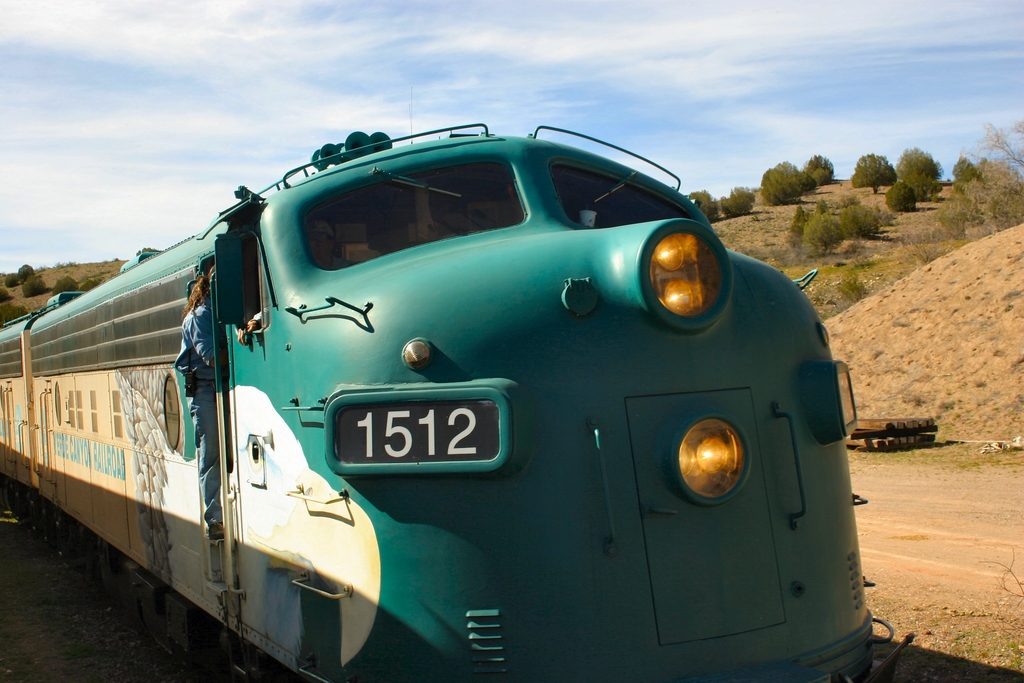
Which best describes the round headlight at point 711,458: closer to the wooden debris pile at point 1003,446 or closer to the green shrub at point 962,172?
the wooden debris pile at point 1003,446

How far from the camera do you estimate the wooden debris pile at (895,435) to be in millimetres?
16391

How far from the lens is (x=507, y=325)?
318cm

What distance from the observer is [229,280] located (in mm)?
4074

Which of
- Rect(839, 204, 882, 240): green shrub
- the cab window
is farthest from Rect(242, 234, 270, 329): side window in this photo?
Rect(839, 204, 882, 240): green shrub

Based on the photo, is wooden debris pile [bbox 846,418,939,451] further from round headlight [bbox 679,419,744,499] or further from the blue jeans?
round headlight [bbox 679,419,744,499]

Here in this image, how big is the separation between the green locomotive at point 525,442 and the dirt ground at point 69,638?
3.23m

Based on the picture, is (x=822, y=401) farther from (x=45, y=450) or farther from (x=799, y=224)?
(x=799, y=224)

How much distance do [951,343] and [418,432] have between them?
1976cm

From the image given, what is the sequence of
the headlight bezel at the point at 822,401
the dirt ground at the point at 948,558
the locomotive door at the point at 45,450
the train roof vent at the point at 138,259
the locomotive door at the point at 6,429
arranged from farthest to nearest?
the locomotive door at the point at 6,429, the locomotive door at the point at 45,450, the train roof vent at the point at 138,259, the dirt ground at the point at 948,558, the headlight bezel at the point at 822,401

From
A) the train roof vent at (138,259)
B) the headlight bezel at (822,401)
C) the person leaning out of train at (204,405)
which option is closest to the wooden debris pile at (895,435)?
the train roof vent at (138,259)

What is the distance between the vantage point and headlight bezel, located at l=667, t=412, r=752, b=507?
10.3 feet

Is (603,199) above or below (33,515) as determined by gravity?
above

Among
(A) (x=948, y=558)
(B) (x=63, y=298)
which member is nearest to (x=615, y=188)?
(A) (x=948, y=558)

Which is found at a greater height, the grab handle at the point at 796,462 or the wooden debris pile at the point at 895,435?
the grab handle at the point at 796,462
